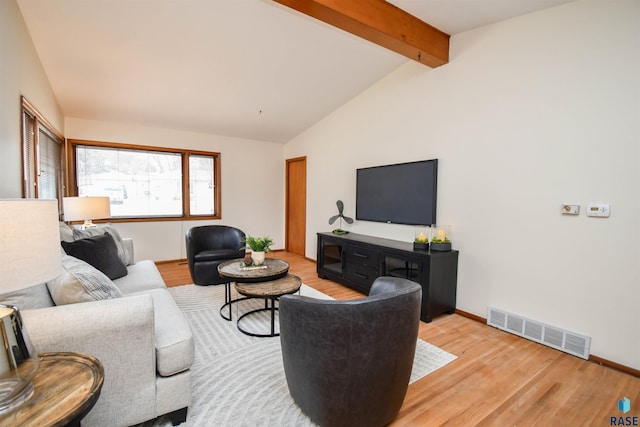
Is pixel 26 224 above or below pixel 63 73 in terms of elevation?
below

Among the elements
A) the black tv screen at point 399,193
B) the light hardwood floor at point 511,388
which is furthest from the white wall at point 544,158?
the light hardwood floor at point 511,388

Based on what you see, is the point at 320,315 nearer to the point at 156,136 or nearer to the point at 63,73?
the point at 63,73

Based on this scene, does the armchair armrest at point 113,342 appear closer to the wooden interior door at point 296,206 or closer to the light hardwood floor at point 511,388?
the light hardwood floor at point 511,388

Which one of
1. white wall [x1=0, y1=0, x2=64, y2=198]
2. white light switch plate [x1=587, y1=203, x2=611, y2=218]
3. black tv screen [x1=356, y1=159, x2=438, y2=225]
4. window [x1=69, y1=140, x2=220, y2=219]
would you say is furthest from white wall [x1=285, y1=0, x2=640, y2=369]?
window [x1=69, y1=140, x2=220, y2=219]

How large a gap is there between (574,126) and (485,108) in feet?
2.55

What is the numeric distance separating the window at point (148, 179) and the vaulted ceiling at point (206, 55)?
549 millimetres

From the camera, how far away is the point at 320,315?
1.36 meters

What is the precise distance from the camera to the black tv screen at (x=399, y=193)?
342 centimetres

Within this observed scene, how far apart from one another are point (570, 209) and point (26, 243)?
3329 mm

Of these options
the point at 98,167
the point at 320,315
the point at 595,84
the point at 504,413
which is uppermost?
the point at 595,84

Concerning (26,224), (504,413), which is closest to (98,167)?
(26,224)

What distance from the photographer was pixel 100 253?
8.48ft

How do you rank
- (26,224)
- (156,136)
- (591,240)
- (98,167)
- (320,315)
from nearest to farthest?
(26,224), (320,315), (591,240), (98,167), (156,136)

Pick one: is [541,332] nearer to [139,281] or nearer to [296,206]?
[139,281]
